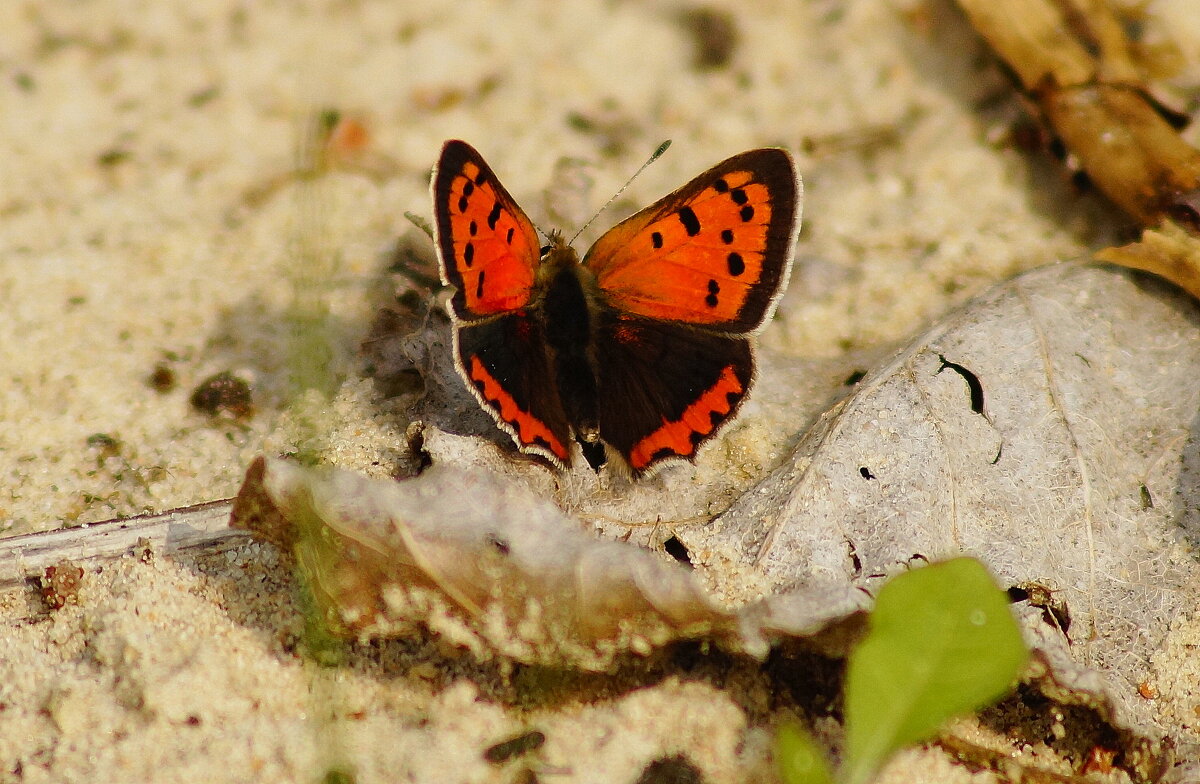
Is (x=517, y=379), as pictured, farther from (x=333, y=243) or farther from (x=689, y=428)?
(x=333, y=243)

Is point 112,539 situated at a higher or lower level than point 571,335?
lower

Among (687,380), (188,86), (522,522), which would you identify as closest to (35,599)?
(522,522)

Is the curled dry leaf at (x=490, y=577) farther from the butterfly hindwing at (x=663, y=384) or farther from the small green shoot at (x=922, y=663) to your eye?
the butterfly hindwing at (x=663, y=384)

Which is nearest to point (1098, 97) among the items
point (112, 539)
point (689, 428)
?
point (689, 428)

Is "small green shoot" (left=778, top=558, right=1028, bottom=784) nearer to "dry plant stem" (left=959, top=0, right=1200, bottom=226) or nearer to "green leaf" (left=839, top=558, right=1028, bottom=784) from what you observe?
"green leaf" (left=839, top=558, right=1028, bottom=784)

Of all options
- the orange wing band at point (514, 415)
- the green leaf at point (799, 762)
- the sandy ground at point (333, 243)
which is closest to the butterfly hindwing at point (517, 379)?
the orange wing band at point (514, 415)

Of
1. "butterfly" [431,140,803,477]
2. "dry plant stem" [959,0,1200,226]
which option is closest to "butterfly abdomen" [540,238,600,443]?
"butterfly" [431,140,803,477]
